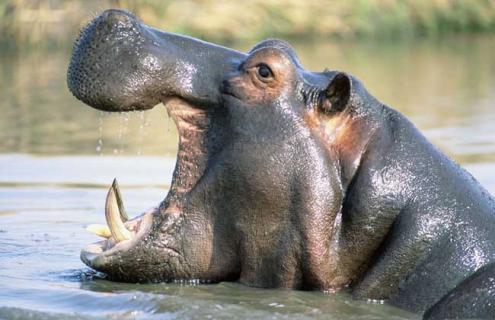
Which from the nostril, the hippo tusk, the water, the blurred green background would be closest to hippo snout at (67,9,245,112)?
the nostril

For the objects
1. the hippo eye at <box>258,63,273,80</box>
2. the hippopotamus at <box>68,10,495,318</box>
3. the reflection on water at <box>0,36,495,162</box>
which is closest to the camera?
the hippopotamus at <box>68,10,495,318</box>

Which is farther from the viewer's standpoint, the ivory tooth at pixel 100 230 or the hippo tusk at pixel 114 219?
the ivory tooth at pixel 100 230

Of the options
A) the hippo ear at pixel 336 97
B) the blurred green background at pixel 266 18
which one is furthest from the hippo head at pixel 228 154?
the blurred green background at pixel 266 18

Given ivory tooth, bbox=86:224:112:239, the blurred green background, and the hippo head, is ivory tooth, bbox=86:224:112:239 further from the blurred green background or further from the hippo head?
the blurred green background

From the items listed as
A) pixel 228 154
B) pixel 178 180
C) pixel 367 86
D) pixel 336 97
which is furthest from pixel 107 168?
pixel 367 86

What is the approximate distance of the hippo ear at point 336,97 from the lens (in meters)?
5.87

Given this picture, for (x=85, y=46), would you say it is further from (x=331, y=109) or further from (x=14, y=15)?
(x=14, y=15)

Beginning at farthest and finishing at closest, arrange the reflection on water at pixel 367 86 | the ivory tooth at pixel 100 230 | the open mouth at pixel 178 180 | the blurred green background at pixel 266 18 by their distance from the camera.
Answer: the blurred green background at pixel 266 18, the reflection on water at pixel 367 86, the ivory tooth at pixel 100 230, the open mouth at pixel 178 180

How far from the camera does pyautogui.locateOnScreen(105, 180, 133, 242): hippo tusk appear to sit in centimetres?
612

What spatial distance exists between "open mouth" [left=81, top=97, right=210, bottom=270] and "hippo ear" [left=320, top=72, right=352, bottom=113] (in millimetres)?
583

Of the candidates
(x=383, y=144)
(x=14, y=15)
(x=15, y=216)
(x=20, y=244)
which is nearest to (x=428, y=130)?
(x=15, y=216)

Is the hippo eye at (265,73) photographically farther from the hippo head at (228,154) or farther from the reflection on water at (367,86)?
the reflection on water at (367,86)

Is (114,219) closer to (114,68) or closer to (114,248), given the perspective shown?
(114,248)

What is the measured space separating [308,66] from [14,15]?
6.47 meters
